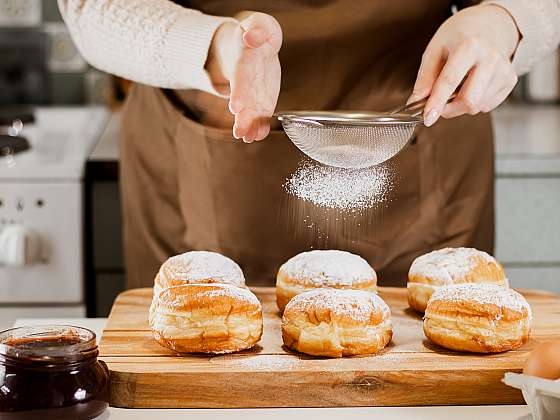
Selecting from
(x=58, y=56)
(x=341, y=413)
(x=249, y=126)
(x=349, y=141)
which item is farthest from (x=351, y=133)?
(x=58, y=56)

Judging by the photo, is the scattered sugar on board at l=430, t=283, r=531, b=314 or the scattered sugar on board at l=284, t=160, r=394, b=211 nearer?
the scattered sugar on board at l=430, t=283, r=531, b=314

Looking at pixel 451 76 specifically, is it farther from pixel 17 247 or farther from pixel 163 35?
pixel 17 247

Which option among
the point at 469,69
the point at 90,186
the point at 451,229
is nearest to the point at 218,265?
the point at 469,69

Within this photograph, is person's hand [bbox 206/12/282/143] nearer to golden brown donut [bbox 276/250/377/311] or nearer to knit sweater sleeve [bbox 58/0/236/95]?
knit sweater sleeve [bbox 58/0/236/95]

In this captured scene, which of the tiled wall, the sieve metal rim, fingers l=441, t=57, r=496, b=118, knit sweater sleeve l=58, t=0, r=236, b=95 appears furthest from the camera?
the tiled wall

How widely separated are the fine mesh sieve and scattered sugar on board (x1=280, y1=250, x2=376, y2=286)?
13 cm

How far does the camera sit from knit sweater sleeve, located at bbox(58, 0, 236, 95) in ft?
4.68

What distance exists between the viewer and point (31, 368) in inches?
38.5

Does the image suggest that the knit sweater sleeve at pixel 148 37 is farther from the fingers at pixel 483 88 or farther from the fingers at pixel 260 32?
the fingers at pixel 483 88

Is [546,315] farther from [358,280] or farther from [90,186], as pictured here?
[90,186]

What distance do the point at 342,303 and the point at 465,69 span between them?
Answer: 1.19 feet

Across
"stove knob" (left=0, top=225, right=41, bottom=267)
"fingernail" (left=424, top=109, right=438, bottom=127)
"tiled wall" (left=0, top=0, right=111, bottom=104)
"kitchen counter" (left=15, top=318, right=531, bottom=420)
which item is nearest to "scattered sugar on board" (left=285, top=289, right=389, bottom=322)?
"kitchen counter" (left=15, top=318, right=531, bottom=420)

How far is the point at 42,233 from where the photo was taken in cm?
200

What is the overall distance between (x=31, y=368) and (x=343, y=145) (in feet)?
1.66
